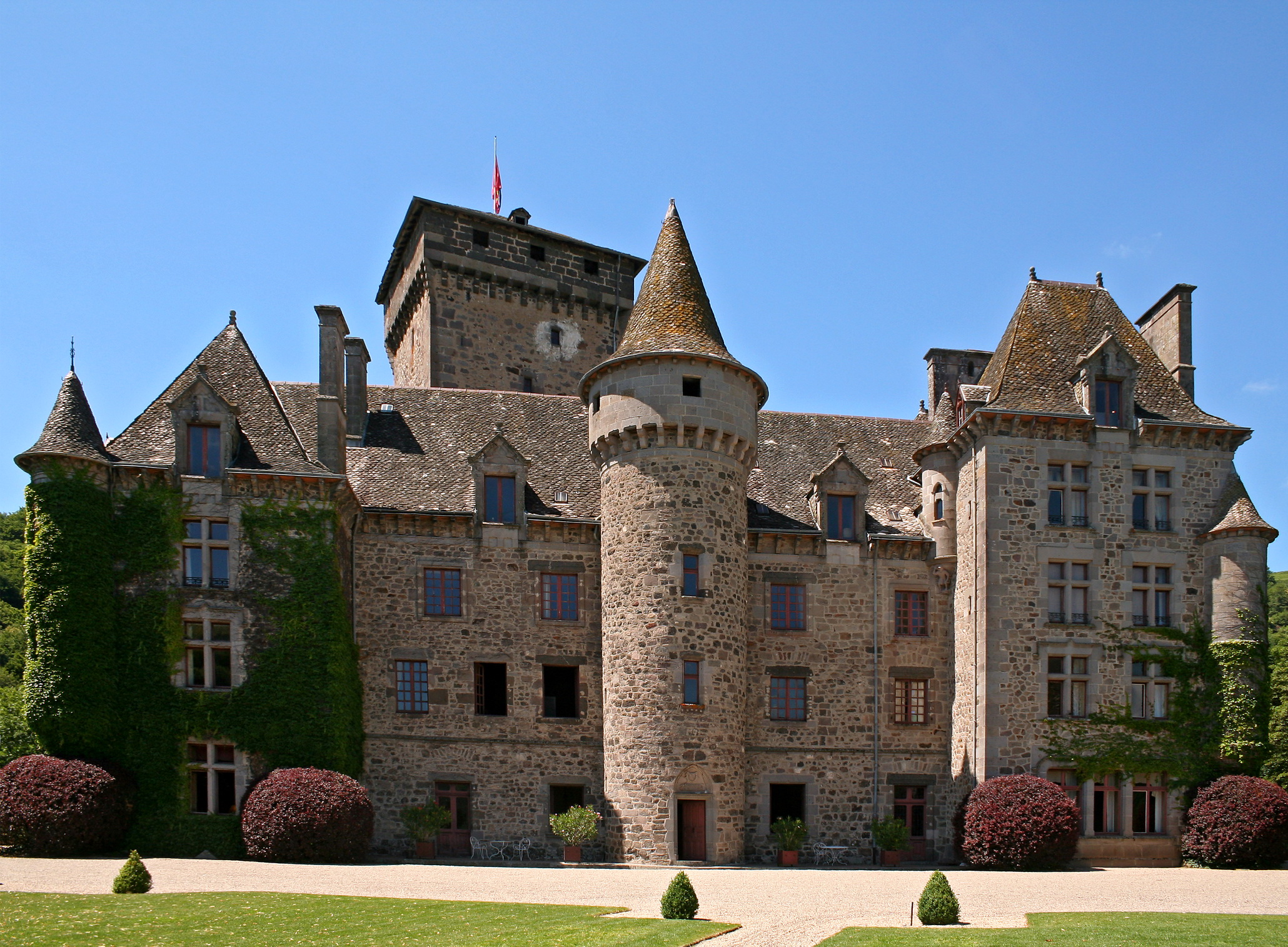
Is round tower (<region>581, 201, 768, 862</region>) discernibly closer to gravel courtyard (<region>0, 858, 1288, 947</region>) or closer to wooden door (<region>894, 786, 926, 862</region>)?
gravel courtyard (<region>0, 858, 1288, 947</region>)

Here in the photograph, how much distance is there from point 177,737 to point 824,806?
607 inches

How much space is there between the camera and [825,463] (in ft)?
119

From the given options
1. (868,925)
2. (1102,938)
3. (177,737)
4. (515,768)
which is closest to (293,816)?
(177,737)

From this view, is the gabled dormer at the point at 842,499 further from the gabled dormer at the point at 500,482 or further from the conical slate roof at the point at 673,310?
the gabled dormer at the point at 500,482

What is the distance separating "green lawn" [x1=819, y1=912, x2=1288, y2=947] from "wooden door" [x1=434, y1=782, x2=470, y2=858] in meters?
14.0

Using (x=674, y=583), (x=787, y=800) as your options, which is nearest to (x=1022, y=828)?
(x=787, y=800)

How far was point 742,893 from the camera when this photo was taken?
77.8 feet

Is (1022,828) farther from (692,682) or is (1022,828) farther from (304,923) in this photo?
(304,923)

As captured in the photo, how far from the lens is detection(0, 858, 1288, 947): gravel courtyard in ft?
69.1

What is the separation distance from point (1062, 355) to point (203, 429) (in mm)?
21470

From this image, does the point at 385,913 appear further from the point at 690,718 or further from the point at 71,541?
the point at 71,541

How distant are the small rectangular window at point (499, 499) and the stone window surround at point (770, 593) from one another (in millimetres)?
6422

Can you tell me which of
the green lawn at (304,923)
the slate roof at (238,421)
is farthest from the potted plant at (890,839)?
the slate roof at (238,421)

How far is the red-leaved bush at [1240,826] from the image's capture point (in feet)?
96.1
